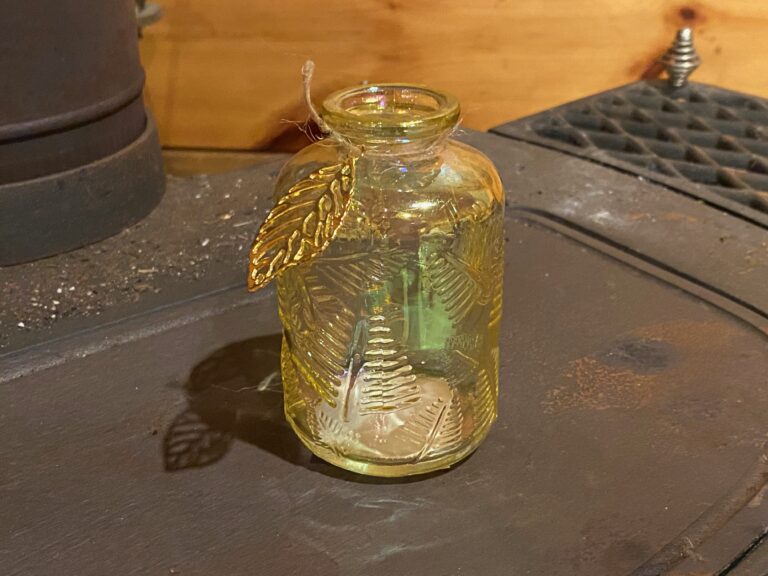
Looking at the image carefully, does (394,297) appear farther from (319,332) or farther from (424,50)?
(424,50)

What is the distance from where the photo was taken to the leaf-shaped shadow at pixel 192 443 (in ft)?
2.11

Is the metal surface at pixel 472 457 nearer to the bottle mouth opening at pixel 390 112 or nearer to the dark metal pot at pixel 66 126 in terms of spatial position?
the dark metal pot at pixel 66 126

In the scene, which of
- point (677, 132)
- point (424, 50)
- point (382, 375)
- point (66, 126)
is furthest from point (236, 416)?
point (424, 50)

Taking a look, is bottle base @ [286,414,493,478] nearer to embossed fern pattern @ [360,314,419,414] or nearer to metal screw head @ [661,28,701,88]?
A: embossed fern pattern @ [360,314,419,414]

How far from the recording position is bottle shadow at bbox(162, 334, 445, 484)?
64cm

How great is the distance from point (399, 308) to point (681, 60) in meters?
0.89

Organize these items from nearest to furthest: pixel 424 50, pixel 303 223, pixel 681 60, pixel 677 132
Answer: pixel 303 223, pixel 677 132, pixel 681 60, pixel 424 50

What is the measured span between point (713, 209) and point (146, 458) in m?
0.71

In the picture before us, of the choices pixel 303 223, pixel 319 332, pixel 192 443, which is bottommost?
pixel 192 443

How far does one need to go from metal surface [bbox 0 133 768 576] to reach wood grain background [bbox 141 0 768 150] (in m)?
0.64

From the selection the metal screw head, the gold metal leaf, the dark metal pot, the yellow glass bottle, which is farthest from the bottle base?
the metal screw head

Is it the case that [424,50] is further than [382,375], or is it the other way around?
[424,50]

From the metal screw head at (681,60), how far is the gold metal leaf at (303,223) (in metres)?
0.95

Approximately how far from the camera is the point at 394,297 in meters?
0.63
